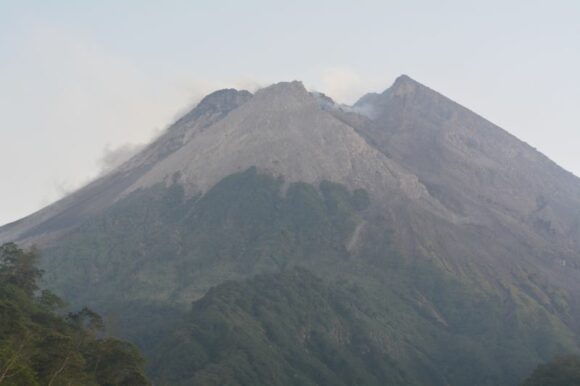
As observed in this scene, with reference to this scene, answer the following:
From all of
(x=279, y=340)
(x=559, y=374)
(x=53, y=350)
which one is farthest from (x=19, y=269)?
(x=559, y=374)

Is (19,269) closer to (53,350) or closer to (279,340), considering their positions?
(53,350)

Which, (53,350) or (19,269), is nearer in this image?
(53,350)

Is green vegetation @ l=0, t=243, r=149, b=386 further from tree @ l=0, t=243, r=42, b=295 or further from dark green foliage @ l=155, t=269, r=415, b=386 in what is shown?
dark green foliage @ l=155, t=269, r=415, b=386

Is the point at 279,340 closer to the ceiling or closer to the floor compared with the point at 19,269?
closer to the floor

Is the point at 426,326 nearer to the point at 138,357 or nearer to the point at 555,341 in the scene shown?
the point at 555,341

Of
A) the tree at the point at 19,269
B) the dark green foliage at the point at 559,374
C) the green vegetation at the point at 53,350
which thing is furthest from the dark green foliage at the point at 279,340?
the green vegetation at the point at 53,350

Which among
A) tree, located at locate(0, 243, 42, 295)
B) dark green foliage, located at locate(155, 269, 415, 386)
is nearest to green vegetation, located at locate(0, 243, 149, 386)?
tree, located at locate(0, 243, 42, 295)
